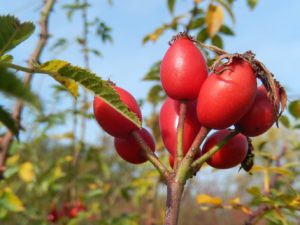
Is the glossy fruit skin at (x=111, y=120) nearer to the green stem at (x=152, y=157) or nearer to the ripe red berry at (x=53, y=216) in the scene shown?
the green stem at (x=152, y=157)

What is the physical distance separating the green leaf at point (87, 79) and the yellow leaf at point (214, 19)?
64.7 inches

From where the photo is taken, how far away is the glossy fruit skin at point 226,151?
100cm

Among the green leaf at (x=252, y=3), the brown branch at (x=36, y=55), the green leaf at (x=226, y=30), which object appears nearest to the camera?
the brown branch at (x=36, y=55)

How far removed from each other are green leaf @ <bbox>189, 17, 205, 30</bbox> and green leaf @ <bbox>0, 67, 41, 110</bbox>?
85.5 inches

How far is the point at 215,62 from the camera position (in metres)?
0.96

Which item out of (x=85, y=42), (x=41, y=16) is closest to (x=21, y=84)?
(x=41, y=16)

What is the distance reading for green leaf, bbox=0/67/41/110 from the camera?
483mm

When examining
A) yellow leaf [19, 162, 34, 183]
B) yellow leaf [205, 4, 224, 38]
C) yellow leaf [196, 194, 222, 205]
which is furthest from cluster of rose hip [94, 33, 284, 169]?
yellow leaf [19, 162, 34, 183]

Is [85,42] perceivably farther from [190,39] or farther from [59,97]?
[190,39]

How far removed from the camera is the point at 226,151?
1.02 metres

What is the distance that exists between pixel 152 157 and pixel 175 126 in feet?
0.41

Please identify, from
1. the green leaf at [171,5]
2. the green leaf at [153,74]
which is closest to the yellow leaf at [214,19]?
the green leaf at [171,5]

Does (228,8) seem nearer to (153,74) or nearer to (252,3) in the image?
(252,3)

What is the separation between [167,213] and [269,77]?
355 mm
